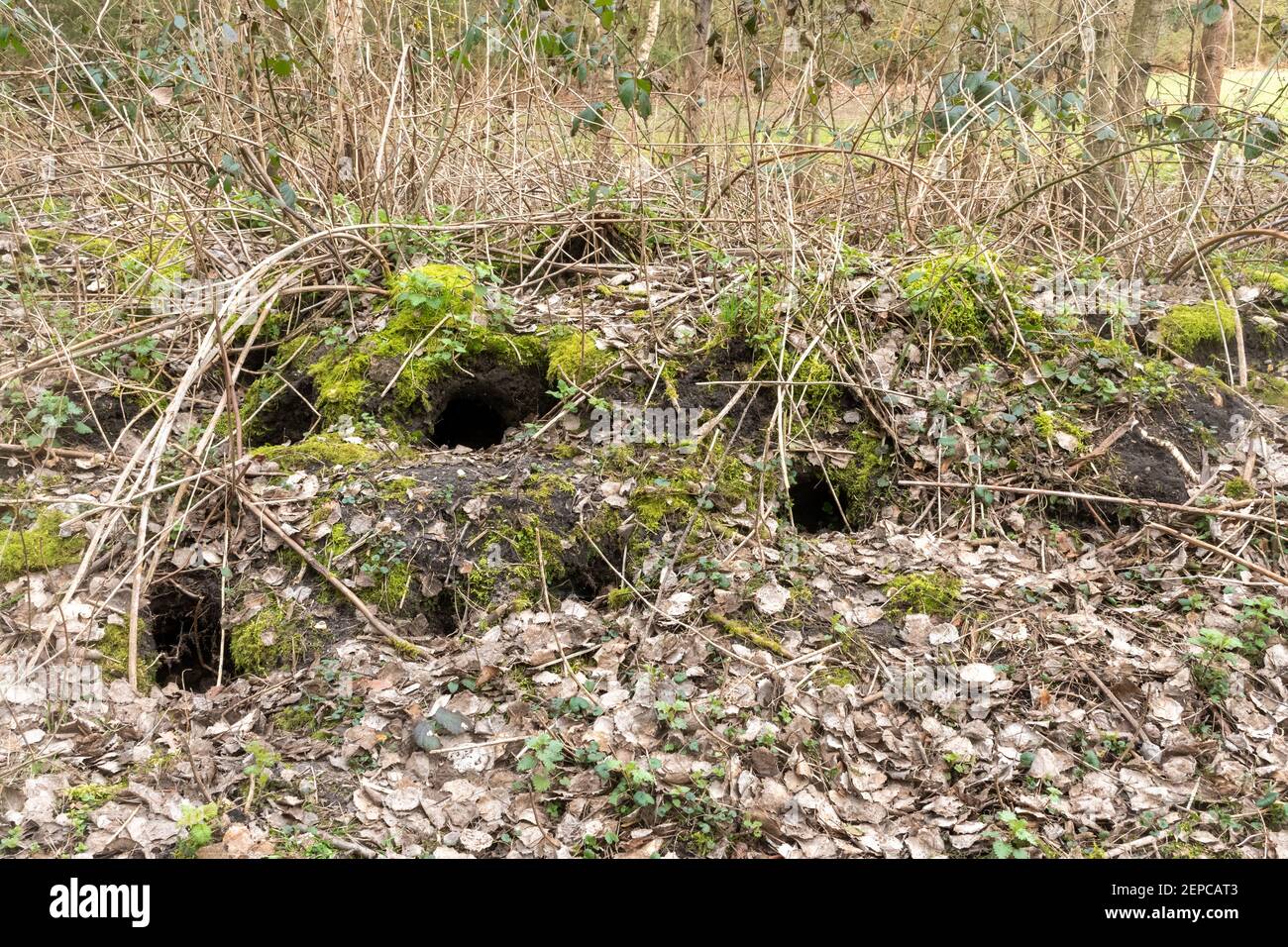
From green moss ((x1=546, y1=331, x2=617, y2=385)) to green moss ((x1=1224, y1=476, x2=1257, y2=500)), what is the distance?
9.65ft

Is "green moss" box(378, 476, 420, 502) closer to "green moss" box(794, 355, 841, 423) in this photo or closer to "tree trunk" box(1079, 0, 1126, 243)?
"green moss" box(794, 355, 841, 423)

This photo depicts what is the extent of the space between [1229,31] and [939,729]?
222 inches

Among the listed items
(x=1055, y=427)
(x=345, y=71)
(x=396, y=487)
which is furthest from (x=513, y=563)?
(x=345, y=71)

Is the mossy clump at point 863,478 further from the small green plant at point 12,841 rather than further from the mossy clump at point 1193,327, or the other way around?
the small green plant at point 12,841

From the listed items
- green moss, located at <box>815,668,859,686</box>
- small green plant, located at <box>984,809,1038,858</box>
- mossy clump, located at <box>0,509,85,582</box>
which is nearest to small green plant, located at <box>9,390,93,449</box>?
mossy clump, located at <box>0,509,85,582</box>

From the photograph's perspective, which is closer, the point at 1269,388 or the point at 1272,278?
the point at 1269,388

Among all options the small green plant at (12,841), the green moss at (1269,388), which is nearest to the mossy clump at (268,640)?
the small green plant at (12,841)

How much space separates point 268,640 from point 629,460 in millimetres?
1730

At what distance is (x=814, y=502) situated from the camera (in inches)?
181

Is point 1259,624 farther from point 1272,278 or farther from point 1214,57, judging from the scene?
point 1214,57

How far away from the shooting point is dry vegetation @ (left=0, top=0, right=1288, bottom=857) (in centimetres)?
314

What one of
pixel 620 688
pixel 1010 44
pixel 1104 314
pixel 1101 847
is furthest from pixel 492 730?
pixel 1010 44

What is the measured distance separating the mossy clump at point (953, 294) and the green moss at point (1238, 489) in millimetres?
1334

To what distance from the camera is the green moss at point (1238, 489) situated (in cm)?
414
